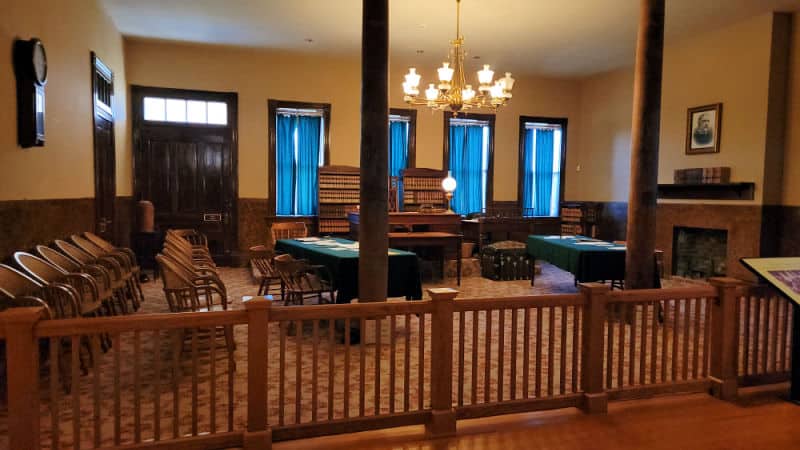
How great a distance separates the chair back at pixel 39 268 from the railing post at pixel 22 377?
6.43 feet

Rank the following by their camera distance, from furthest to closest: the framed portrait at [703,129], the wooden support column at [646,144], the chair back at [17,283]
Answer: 1. the framed portrait at [703,129]
2. the wooden support column at [646,144]
3. the chair back at [17,283]

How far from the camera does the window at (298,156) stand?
9.97 metres

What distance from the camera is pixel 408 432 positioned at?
301 cm

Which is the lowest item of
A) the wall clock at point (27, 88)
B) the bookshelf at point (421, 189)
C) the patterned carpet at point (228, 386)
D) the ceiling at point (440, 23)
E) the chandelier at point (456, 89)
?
the patterned carpet at point (228, 386)

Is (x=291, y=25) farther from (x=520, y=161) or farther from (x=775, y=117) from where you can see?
(x=775, y=117)

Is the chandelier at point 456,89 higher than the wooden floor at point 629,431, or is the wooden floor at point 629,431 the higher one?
the chandelier at point 456,89

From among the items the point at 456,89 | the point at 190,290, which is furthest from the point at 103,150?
the point at 456,89

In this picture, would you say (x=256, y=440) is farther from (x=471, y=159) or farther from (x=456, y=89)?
(x=471, y=159)

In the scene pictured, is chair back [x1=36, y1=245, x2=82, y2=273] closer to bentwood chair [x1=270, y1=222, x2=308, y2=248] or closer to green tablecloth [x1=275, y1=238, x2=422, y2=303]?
green tablecloth [x1=275, y1=238, x2=422, y2=303]

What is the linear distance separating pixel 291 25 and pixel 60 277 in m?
5.18

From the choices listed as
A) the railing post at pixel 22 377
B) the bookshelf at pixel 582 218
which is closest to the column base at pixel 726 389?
the railing post at pixel 22 377

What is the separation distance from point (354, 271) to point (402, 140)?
5.83m

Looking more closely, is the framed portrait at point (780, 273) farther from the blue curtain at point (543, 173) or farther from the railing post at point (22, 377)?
the blue curtain at point (543, 173)

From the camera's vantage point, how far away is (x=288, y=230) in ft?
29.7
